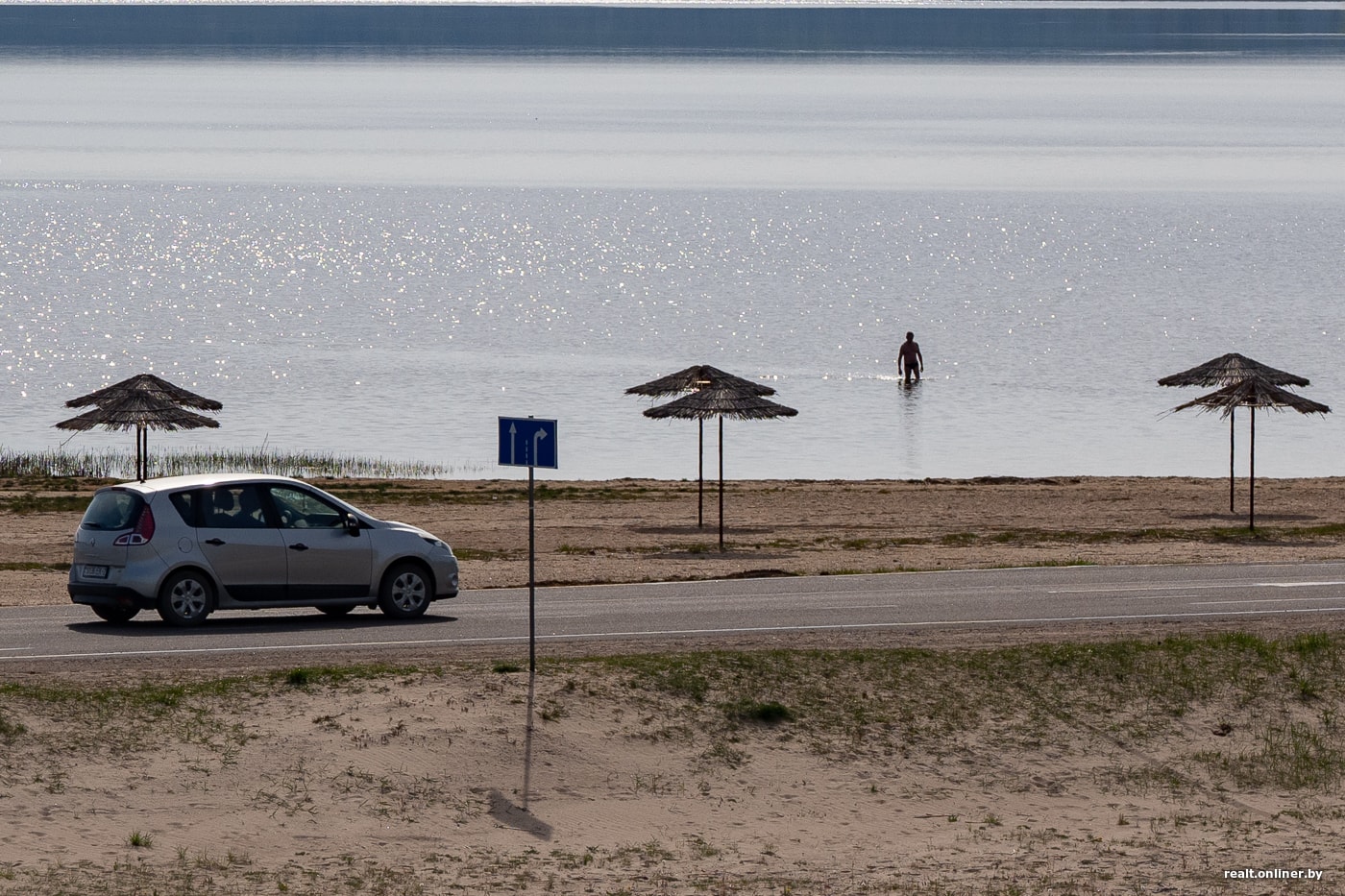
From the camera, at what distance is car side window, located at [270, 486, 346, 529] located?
21109mm

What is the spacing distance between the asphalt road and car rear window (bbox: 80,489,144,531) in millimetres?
1030

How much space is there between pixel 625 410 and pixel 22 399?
55.6 ft

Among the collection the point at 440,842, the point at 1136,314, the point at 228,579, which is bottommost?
the point at 440,842

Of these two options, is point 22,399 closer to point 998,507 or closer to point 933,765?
point 998,507

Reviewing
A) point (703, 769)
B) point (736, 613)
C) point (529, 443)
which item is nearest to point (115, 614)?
point (529, 443)

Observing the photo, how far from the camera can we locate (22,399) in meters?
58.9

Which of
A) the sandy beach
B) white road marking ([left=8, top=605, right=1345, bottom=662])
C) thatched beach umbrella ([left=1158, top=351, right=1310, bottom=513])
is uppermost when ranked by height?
thatched beach umbrella ([left=1158, top=351, right=1310, bottom=513])

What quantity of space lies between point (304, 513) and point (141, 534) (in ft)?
5.58

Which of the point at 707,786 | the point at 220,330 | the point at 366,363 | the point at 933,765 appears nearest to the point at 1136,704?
the point at 933,765

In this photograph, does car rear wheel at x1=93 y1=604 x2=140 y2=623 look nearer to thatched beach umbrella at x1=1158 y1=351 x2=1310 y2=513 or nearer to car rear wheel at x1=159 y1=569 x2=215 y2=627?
car rear wheel at x1=159 y1=569 x2=215 y2=627

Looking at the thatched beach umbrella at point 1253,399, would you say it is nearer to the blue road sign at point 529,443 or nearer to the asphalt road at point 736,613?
the asphalt road at point 736,613

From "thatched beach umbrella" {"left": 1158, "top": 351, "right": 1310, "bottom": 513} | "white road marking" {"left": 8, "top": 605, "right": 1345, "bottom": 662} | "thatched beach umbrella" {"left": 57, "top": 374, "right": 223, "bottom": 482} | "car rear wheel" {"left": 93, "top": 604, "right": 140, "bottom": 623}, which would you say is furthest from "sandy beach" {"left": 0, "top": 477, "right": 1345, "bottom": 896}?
"thatched beach umbrella" {"left": 57, "top": 374, "right": 223, "bottom": 482}

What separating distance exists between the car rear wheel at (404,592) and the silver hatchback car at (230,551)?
14mm

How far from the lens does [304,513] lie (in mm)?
21312
